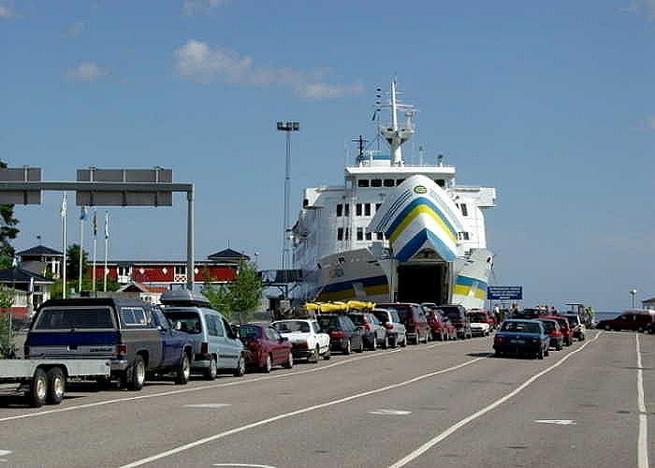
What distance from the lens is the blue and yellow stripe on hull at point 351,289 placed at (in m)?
65.2

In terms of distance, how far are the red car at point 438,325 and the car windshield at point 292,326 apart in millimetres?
18294

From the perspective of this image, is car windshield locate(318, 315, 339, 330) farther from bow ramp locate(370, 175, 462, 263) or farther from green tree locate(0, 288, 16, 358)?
bow ramp locate(370, 175, 462, 263)

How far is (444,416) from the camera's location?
17.9m

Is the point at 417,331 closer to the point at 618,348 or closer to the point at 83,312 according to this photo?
the point at 618,348

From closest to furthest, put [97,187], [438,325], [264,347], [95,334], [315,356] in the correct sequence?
[95,334]
[264,347]
[97,187]
[315,356]
[438,325]

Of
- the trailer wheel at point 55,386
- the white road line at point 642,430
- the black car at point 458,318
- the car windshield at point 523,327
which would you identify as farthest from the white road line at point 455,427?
the black car at point 458,318

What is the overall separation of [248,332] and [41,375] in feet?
39.6

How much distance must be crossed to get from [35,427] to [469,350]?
3100 centimetres

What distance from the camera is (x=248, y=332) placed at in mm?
30281

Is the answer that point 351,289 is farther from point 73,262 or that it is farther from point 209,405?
point 209,405

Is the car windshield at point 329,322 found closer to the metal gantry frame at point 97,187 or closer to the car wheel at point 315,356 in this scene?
the car wheel at point 315,356

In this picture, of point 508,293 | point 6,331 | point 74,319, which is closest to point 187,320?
point 74,319

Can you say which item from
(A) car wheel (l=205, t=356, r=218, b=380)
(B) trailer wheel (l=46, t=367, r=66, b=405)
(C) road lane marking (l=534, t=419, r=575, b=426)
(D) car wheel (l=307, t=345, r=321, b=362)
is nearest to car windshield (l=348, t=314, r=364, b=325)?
(D) car wheel (l=307, t=345, r=321, b=362)

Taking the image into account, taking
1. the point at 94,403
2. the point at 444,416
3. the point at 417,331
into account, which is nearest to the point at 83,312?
the point at 94,403
